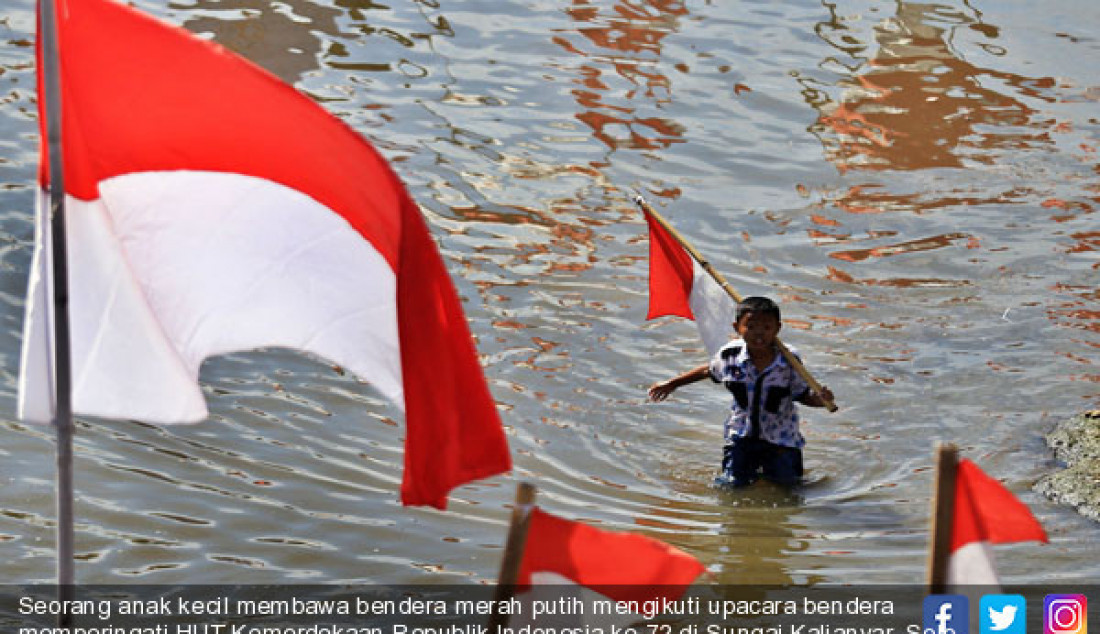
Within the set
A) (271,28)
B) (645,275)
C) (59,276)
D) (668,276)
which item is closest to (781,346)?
(668,276)

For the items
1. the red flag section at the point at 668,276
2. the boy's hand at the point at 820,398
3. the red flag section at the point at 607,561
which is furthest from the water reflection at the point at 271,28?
the red flag section at the point at 607,561

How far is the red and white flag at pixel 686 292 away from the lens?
9.27 metres

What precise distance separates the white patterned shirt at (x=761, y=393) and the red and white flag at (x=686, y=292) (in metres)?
0.14

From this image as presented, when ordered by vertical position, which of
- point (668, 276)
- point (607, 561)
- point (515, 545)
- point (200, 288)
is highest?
point (200, 288)

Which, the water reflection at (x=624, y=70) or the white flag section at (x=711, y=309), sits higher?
the white flag section at (x=711, y=309)

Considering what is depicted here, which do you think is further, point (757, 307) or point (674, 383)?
point (674, 383)

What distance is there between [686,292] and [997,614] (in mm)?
3968

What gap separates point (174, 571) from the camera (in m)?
8.20

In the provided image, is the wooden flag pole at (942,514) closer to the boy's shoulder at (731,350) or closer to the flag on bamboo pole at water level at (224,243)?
the flag on bamboo pole at water level at (224,243)

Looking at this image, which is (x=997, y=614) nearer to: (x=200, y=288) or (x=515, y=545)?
(x=515, y=545)

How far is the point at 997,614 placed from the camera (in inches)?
223

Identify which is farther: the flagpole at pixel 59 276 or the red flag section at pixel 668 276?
the red flag section at pixel 668 276

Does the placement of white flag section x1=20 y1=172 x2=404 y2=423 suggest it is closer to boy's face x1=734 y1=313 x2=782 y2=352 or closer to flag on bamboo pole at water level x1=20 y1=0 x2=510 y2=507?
flag on bamboo pole at water level x1=20 y1=0 x2=510 y2=507

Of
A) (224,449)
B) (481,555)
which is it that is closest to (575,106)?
(224,449)
